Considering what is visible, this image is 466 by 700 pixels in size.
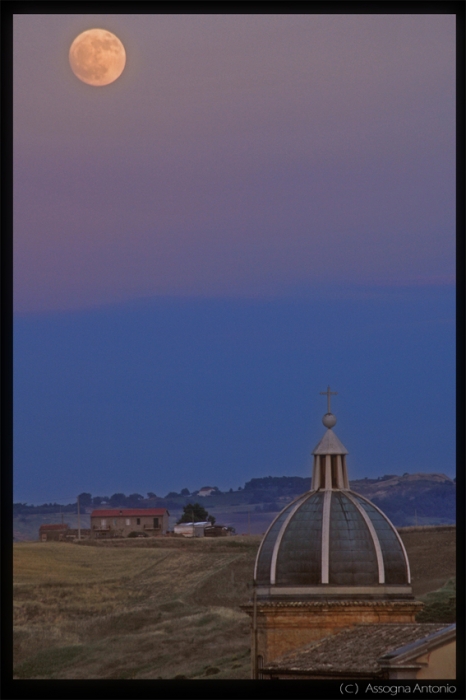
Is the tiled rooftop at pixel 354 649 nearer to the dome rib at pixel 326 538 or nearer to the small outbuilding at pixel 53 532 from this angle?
the dome rib at pixel 326 538

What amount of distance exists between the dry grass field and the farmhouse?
20.3 inches

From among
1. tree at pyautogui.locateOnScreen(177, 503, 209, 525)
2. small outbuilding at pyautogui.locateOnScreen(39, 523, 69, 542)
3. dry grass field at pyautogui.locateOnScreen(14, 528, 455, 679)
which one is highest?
tree at pyautogui.locateOnScreen(177, 503, 209, 525)

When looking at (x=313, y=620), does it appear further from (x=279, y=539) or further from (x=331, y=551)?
(x=279, y=539)

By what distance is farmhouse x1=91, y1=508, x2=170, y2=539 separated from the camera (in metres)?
51.3

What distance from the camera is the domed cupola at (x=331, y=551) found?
2381cm

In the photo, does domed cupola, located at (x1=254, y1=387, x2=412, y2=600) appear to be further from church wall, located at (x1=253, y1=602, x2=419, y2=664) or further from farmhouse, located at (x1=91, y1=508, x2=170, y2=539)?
farmhouse, located at (x1=91, y1=508, x2=170, y2=539)

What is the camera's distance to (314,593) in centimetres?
2367

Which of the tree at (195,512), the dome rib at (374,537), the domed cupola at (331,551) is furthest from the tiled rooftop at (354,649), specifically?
the tree at (195,512)

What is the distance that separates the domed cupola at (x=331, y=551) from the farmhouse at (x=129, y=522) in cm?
2593

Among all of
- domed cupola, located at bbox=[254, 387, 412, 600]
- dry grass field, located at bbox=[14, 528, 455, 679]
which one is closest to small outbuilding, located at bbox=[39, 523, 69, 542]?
dry grass field, located at bbox=[14, 528, 455, 679]

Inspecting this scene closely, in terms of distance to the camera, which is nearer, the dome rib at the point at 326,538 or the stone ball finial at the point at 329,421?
the dome rib at the point at 326,538
